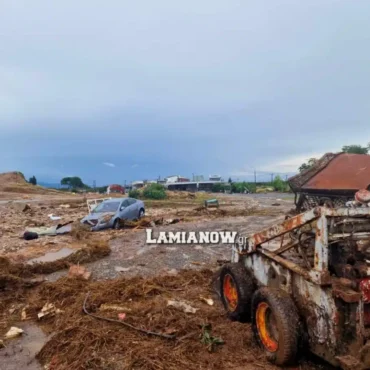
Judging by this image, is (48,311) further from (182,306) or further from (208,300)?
(208,300)

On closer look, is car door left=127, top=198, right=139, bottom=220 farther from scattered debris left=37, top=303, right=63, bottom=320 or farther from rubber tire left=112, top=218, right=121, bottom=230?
scattered debris left=37, top=303, right=63, bottom=320

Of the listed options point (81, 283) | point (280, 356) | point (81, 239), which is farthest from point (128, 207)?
point (280, 356)

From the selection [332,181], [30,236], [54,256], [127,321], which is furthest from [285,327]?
[30,236]

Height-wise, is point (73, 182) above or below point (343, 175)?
A: above

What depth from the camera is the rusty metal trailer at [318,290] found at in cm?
369

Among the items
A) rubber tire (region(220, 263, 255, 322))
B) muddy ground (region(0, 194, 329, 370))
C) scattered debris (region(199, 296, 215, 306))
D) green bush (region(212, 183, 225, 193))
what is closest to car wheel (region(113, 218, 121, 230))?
muddy ground (region(0, 194, 329, 370))

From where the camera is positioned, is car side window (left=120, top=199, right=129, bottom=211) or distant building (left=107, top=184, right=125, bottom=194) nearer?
car side window (left=120, top=199, right=129, bottom=211)

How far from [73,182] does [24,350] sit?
73.8m

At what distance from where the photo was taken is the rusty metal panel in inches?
276

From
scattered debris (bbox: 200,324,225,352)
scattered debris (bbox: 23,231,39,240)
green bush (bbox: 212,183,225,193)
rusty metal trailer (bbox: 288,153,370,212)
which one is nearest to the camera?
scattered debris (bbox: 200,324,225,352)

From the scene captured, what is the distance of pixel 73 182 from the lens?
3009 inches

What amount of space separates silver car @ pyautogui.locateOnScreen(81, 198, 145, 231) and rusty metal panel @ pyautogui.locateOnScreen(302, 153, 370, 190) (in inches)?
437

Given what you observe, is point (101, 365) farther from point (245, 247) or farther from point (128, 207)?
point (128, 207)

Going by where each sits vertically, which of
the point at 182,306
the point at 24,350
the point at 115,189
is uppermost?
the point at 115,189
